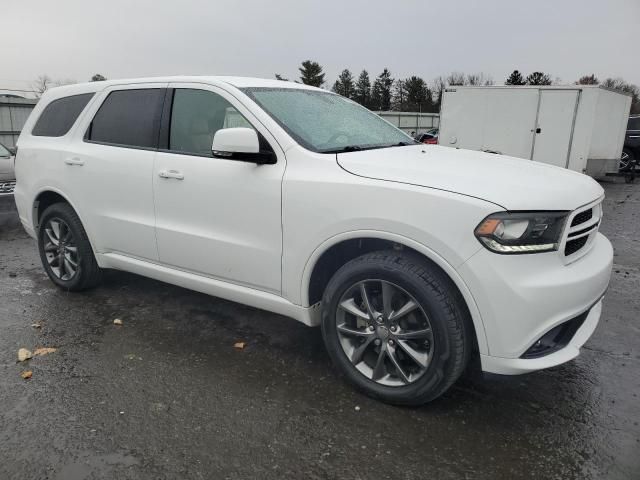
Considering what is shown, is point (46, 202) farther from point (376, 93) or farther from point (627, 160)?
point (376, 93)

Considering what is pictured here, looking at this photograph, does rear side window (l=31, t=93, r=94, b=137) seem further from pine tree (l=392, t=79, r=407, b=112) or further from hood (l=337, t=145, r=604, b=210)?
pine tree (l=392, t=79, r=407, b=112)

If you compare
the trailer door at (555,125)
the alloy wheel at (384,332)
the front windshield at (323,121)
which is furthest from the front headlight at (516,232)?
the trailer door at (555,125)

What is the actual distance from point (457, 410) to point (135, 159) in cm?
284

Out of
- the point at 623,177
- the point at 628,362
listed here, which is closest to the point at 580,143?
the point at 623,177

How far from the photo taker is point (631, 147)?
54.2 feet

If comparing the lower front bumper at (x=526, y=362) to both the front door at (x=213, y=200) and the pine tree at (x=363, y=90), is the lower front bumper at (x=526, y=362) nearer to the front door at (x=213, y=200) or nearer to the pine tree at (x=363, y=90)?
the front door at (x=213, y=200)

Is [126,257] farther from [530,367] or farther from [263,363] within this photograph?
[530,367]

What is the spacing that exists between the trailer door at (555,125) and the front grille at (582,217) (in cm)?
1155

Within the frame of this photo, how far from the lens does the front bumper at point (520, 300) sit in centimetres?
241

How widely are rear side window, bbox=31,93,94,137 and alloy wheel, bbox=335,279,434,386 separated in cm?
308

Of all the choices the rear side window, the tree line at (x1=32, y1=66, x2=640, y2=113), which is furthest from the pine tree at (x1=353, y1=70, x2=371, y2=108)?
the rear side window

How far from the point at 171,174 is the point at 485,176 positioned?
6.96ft

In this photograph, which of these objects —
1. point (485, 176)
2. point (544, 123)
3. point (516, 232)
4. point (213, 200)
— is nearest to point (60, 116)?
point (213, 200)

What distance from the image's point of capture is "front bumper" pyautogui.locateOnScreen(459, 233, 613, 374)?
2.41 metres
